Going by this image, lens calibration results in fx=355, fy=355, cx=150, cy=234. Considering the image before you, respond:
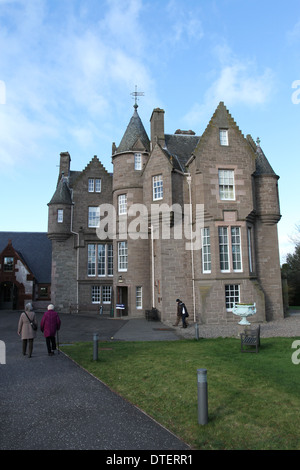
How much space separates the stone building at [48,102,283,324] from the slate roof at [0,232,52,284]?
→ 47.1 feet

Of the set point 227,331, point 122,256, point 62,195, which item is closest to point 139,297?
point 122,256

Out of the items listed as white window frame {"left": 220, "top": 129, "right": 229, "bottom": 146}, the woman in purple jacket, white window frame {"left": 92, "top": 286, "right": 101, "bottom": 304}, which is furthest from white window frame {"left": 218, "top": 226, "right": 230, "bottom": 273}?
white window frame {"left": 92, "top": 286, "right": 101, "bottom": 304}

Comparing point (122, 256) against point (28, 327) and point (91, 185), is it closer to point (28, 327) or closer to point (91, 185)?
point (91, 185)

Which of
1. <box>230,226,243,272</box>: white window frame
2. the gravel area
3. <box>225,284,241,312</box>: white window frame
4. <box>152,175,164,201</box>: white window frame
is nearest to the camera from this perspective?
the gravel area

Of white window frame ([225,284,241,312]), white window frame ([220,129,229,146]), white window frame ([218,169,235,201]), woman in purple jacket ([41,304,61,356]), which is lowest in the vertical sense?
woman in purple jacket ([41,304,61,356])

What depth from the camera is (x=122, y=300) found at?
28.5 m

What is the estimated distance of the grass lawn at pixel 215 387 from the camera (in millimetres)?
5680

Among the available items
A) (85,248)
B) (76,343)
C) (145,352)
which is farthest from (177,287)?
(85,248)

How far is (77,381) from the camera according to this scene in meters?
8.92

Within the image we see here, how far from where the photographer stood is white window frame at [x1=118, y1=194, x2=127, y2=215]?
27408 mm

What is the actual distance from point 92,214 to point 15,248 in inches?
512

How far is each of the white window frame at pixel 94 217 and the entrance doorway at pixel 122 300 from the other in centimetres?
776

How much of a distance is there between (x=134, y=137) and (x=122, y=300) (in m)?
13.0

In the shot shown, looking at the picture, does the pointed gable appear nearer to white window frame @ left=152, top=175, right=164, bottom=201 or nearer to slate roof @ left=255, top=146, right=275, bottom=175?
white window frame @ left=152, top=175, right=164, bottom=201
